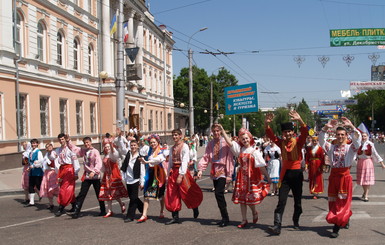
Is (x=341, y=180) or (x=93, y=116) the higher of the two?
(x=93, y=116)

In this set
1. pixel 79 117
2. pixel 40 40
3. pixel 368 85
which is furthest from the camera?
pixel 368 85

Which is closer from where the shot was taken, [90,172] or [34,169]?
[90,172]

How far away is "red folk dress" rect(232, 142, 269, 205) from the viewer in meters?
7.07

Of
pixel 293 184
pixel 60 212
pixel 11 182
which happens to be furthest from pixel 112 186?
pixel 11 182

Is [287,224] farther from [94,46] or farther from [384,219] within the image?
[94,46]

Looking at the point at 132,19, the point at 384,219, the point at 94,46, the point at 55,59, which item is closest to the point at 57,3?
the point at 55,59

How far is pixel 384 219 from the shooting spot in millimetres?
7621

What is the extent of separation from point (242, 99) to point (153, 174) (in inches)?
649

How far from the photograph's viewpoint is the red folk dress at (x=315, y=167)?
10.4m

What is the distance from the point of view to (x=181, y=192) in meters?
7.76

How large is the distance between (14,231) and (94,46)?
74.3 ft

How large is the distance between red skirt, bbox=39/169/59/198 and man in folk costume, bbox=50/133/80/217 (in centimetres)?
80

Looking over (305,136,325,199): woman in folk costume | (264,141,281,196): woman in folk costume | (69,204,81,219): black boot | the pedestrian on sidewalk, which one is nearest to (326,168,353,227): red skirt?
(305,136,325,199): woman in folk costume

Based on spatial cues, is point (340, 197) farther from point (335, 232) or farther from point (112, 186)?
point (112, 186)
